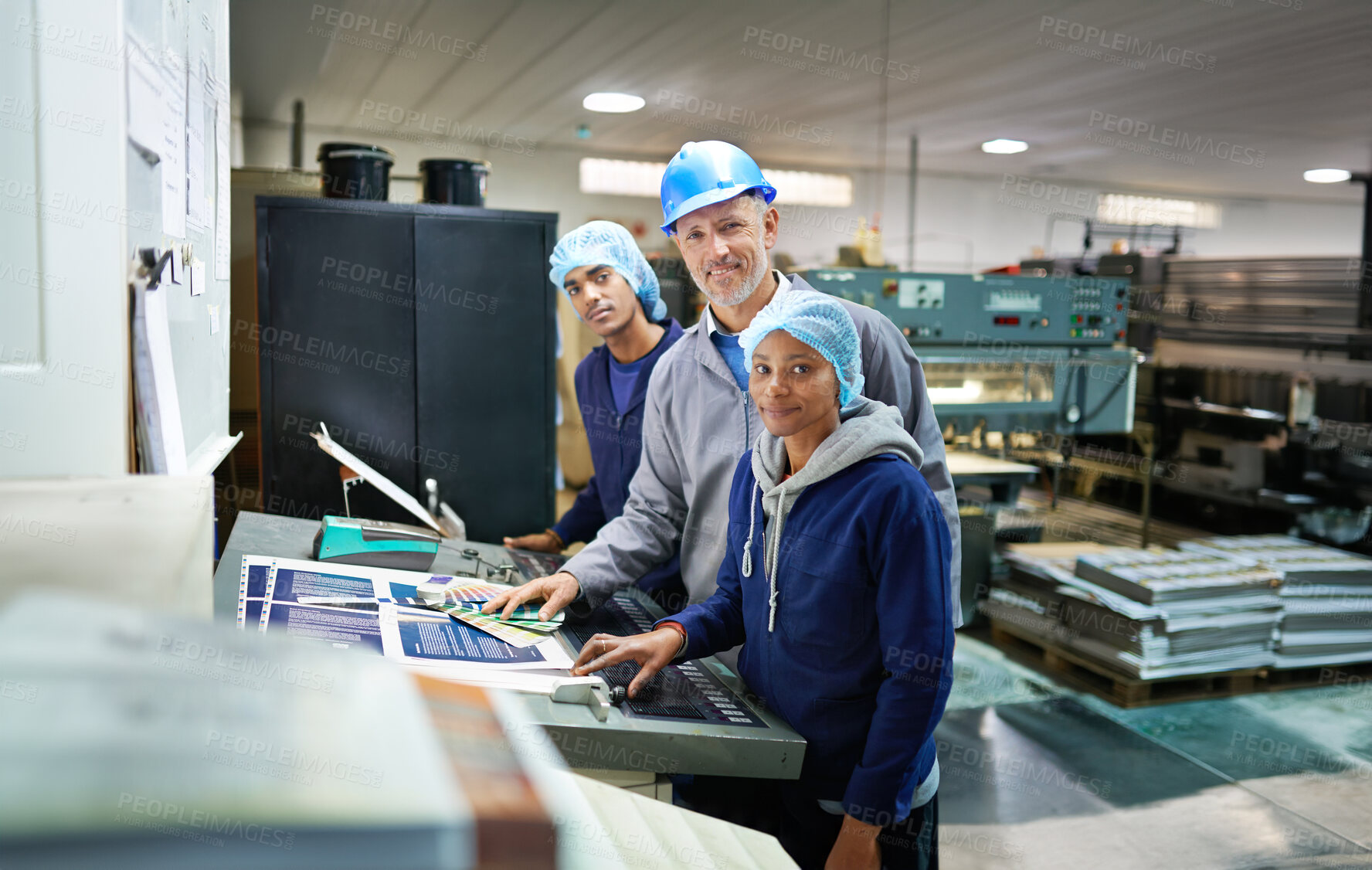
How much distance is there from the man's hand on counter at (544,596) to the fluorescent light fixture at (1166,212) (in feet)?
37.2

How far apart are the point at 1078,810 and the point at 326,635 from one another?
9.32 ft

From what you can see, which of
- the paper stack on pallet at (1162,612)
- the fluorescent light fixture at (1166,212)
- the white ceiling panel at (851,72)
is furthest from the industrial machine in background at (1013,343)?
the fluorescent light fixture at (1166,212)

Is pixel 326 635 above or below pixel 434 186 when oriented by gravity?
below

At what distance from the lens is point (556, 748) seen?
48.8 inches

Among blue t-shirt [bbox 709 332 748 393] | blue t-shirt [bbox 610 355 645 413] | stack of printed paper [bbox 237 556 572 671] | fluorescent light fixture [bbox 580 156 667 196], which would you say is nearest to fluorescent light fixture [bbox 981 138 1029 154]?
fluorescent light fixture [bbox 580 156 667 196]

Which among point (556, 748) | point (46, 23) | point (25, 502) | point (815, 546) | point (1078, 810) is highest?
point (46, 23)

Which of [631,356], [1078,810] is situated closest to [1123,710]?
[1078,810]

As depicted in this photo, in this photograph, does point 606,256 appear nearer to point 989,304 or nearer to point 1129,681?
point 989,304

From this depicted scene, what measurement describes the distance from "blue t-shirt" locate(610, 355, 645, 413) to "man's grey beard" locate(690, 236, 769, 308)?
1.88 ft

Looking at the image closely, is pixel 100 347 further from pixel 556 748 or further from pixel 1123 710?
pixel 1123 710

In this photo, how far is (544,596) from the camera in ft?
5.92

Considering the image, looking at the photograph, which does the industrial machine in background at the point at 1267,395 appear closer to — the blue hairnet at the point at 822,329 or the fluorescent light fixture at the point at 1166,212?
the fluorescent light fixture at the point at 1166,212

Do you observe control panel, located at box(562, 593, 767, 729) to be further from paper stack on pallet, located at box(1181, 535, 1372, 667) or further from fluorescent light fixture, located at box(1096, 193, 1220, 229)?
fluorescent light fixture, located at box(1096, 193, 1220, 229)

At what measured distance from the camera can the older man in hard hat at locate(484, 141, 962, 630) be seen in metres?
2.02
